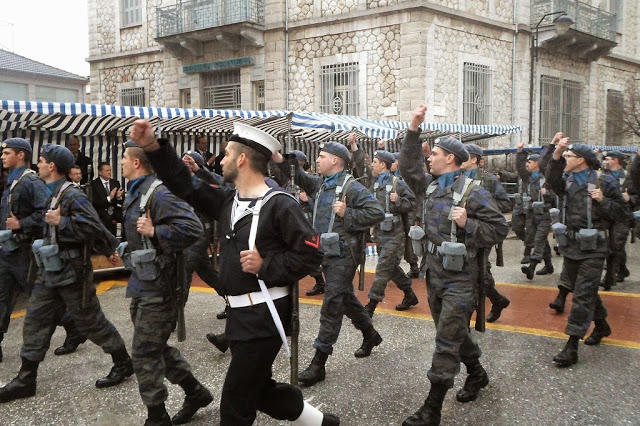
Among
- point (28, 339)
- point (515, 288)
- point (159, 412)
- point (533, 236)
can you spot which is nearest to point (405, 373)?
point (159, 412)

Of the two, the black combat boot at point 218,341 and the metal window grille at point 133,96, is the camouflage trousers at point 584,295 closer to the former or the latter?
the black combat boot at point 218,341

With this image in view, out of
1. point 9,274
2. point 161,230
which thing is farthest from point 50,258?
point 161,230

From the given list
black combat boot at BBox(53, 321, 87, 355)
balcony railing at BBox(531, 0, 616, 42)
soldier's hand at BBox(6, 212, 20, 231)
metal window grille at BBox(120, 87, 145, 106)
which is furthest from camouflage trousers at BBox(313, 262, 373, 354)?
metal window grille at BBox(120, 87, 145, 106)

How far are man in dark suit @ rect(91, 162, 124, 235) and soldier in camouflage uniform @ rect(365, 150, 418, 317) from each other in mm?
4557

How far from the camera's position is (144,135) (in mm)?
2992

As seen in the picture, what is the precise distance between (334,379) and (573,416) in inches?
74.5

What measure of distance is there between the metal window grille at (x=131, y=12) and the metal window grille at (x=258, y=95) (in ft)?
20.1

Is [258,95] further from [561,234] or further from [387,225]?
[561,234]

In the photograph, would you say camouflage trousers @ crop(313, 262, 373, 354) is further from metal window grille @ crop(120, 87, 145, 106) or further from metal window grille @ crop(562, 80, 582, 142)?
metal window grille @ crop(120, 87, 145, 106)

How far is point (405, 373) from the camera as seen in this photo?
496cm

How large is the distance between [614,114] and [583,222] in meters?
20.7

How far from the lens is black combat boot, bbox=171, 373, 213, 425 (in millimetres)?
4066

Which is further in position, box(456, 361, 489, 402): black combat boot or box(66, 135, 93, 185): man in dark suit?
box(66, 135, 93, 185): man in dark suit

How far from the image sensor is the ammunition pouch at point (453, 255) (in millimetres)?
4082
